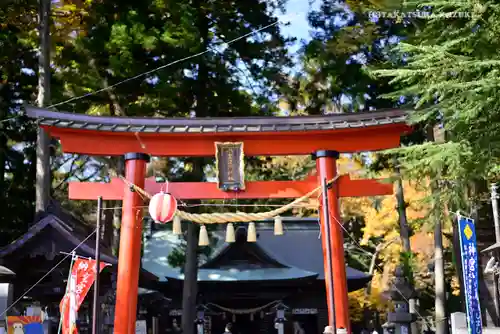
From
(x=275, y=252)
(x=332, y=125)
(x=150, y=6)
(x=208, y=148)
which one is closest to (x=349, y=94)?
(x=332, y=125)

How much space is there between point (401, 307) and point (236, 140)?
217 inches

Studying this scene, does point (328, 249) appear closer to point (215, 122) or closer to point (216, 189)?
point (216, 189)

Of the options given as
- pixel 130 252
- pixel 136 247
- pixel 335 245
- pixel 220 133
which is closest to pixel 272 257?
pixel 335 245

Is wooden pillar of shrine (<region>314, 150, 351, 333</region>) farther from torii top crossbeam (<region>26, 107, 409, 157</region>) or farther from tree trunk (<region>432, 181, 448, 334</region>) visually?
tree trunk (<region>432, 181, 448, 334</region>)

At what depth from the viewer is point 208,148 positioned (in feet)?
39.8

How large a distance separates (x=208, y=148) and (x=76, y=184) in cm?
302

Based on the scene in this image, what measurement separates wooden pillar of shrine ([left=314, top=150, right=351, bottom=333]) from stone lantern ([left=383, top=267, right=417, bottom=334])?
1.90 meters

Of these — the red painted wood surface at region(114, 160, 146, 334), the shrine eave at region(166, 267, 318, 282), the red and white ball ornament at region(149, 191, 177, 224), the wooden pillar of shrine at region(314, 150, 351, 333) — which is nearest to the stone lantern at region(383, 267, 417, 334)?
the wooden pillar of shrine at region(314, 150, 351, 333)

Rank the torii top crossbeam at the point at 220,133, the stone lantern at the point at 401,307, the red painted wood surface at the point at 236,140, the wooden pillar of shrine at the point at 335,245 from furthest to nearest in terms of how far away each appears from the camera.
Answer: the stone lantern at the point at 401,307 → the red painted wood surface at the point at 236,140 → the torii top crossbeam at the point at 220,133 → the wooden pillar of shrine at the point at 335,245

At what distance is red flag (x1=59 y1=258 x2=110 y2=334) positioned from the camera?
9891 mm

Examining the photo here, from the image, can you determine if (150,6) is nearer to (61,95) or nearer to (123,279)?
(61,95)

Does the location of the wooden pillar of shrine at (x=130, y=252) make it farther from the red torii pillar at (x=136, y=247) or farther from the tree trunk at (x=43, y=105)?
the tree trunk at (x=43, y=105)

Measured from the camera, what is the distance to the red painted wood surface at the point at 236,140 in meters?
11.9

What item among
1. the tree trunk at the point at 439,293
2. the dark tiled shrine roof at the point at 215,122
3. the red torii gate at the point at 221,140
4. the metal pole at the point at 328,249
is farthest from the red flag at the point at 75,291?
the tree trunk at the point at 439,293
